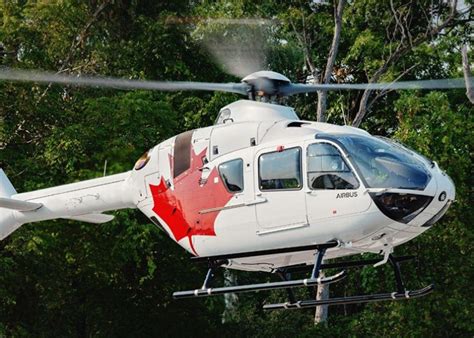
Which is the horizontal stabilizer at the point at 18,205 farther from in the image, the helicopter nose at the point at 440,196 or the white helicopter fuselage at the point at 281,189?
the helicopter nose at the point at 440,196

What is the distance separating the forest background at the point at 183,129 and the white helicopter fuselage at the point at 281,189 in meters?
8.42

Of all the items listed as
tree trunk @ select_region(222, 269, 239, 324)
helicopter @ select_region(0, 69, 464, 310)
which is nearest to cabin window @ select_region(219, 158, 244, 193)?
helicopter @ select_region(0, 69, 464, 310)

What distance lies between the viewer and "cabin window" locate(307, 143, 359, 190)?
1136cm

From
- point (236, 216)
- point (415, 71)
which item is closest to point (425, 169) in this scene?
point (236, 216)

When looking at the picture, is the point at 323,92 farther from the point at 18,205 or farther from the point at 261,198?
the point at 261,198

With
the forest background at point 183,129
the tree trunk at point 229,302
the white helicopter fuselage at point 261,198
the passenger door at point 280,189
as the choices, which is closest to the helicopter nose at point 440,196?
the white helicopter fuselage at point 261,198

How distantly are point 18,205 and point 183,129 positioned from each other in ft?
33.4

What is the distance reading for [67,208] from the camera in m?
14.3

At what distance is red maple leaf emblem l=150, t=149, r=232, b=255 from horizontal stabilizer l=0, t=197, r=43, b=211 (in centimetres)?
215

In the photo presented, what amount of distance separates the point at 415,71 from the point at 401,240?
13613mm

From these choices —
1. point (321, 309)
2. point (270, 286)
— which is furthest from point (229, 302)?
point (270, 286)

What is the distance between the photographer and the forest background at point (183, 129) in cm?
2166

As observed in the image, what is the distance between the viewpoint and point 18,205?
1447cm

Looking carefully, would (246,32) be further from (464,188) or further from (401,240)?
(401,240)
